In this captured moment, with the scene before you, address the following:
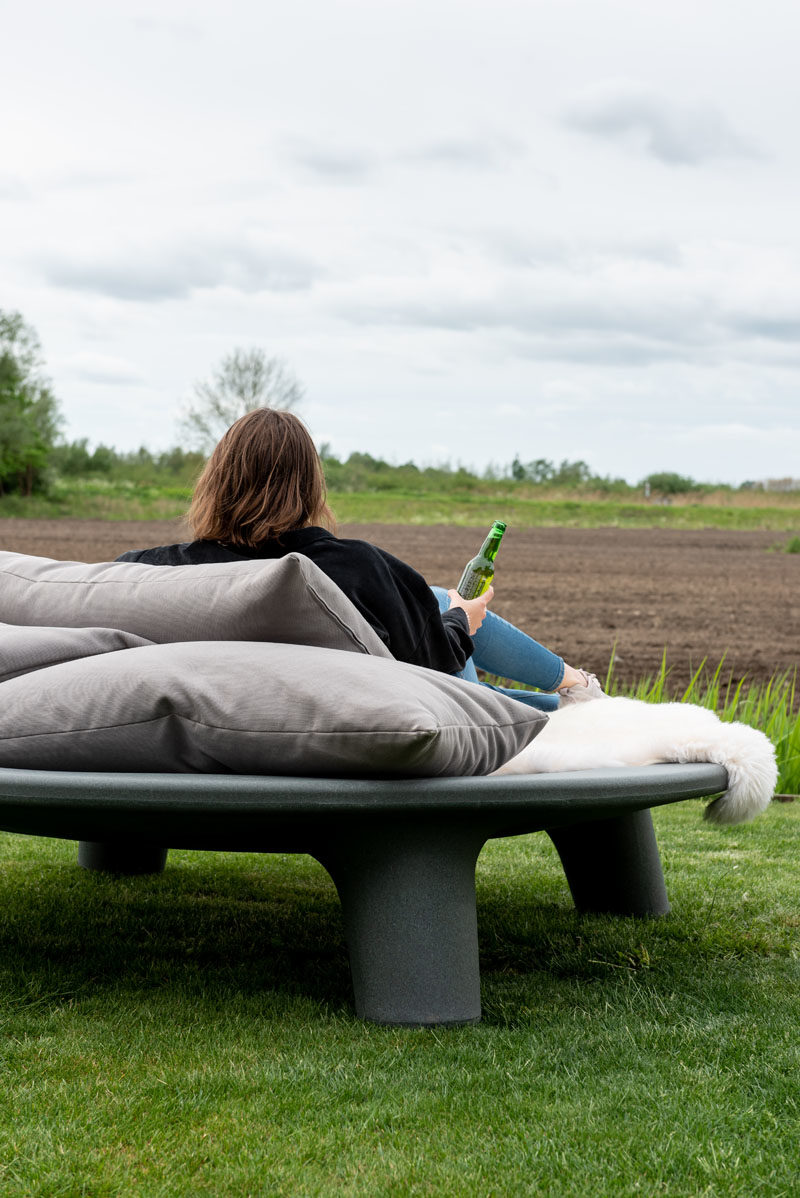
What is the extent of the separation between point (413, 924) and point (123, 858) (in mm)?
1818

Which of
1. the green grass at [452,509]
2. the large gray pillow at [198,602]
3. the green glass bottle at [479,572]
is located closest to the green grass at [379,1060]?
the large gray pillow at [198,602]

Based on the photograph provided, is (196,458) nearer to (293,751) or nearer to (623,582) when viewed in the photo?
Answer: (623,582)

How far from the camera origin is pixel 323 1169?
165 centimetres

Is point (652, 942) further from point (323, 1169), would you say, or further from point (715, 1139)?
point (323, 1169)

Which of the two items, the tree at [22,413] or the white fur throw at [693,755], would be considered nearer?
the white fur throw at [693,755]

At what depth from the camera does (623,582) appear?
17641 mm

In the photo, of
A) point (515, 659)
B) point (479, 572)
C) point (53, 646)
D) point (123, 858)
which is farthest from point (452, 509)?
point (53, 646)

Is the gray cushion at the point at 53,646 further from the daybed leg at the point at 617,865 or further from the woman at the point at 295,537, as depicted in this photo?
the daybed leg at the point at 617,865

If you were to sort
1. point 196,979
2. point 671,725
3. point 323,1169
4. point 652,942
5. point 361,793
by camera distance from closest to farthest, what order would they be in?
point 323,1169 < point 361,793 < point 196,979 < point 671,725 < point 652,942

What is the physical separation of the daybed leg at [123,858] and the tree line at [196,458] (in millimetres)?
33408

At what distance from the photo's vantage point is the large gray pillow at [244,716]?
202cm

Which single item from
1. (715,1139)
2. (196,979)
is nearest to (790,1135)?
(715,1139)

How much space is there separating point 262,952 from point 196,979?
33cm

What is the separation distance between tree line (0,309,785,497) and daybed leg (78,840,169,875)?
3341 cm
